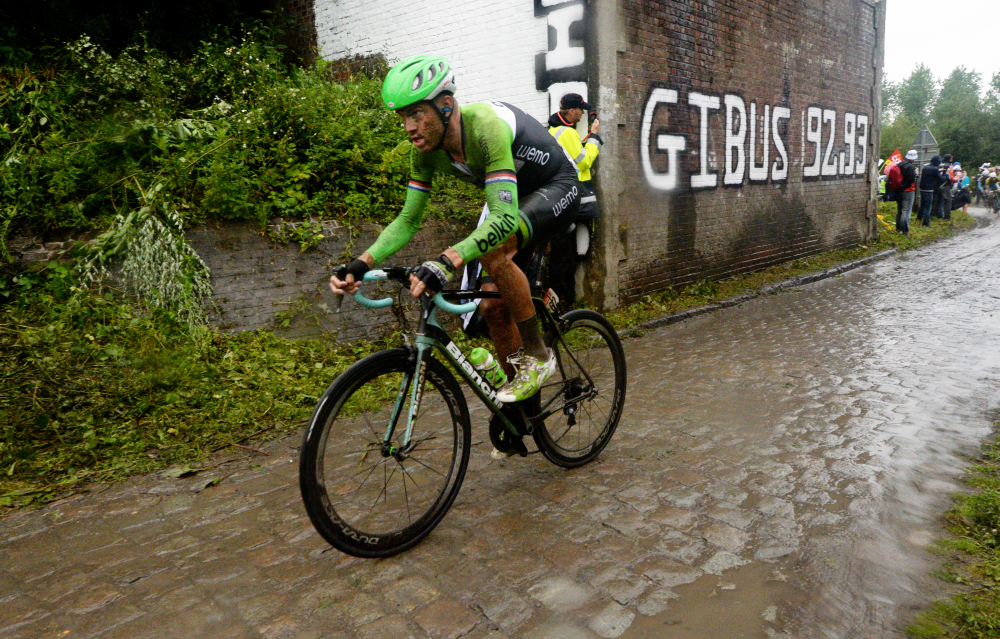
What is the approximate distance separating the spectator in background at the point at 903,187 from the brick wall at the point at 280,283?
614 inches

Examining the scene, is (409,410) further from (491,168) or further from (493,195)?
(491,168)

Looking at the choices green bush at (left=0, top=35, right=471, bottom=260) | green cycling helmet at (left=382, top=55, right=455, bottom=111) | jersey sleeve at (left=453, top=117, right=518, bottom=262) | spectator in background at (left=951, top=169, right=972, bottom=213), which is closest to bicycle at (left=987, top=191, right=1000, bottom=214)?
spectator in background at (left=951, top=169, right=972, bottom=213)

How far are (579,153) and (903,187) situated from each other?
44.2 feet

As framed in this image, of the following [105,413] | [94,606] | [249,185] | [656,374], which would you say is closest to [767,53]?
[656,374]

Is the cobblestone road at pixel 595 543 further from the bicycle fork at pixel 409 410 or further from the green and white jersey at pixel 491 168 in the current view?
the green and white jersey at pixel 491 168

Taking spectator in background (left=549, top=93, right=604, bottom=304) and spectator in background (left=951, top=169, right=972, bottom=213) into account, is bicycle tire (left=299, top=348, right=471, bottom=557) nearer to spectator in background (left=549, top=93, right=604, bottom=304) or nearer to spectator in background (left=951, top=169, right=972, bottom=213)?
spectator in background (left=549, top=93, right=604, bottom=304)

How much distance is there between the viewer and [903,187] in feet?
57.4

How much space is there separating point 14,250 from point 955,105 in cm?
7157

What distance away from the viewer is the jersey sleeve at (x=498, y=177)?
125 inches

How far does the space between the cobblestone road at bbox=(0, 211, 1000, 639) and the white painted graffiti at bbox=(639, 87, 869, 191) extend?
190 inches

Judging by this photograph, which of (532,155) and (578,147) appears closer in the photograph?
(532,155)

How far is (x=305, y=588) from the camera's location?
2.92m

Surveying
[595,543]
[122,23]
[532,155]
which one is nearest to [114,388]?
[532,155]

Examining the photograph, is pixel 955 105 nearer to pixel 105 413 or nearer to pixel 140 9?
pixel 140 9
